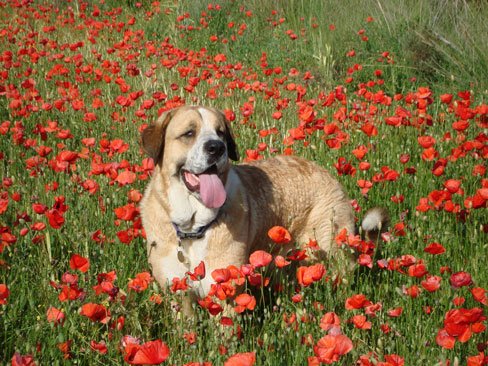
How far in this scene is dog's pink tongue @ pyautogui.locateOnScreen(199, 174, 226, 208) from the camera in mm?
3218

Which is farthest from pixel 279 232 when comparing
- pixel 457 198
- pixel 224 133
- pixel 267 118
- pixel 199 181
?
pixel 267 118

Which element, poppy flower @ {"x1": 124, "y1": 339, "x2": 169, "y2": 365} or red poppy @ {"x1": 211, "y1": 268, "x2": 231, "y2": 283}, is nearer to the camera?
poppy flower @ {"x1": 124, "y1": 339, "x2": 169, "y2": 365}

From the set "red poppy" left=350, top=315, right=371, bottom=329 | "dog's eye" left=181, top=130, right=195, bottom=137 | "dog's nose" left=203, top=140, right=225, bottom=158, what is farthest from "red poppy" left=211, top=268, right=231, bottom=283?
"dog's eye" left=181, top=130, right=195, bottom=137

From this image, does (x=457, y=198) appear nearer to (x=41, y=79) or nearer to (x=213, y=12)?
(x=41, y=79)

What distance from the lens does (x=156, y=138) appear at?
347 centimetres

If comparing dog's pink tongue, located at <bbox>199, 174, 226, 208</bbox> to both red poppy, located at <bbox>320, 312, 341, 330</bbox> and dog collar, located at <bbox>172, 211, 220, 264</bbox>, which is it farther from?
red poppy, located at <bbox>320, 312, 341, 330</bbox>

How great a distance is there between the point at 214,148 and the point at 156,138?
0.52 meters

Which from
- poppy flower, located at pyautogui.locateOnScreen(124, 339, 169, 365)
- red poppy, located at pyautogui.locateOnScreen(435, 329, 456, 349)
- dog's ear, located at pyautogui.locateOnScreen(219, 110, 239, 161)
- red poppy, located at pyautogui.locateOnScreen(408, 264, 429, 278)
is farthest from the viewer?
dog's ear, located at pyautogui.locateOnScreen(219, 110, 239, 161)

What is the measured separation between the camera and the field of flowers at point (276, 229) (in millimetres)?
2369

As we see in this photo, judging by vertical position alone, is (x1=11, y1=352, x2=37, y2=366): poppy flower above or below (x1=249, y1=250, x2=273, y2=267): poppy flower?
above

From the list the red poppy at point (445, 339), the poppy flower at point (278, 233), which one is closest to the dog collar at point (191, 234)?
the poppy flower at point (278, 233)

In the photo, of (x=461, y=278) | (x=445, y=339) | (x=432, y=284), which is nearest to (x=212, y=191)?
(x=432, y=284)

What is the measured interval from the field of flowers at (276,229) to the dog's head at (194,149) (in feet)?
1.11

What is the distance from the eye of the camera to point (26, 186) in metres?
4.28
